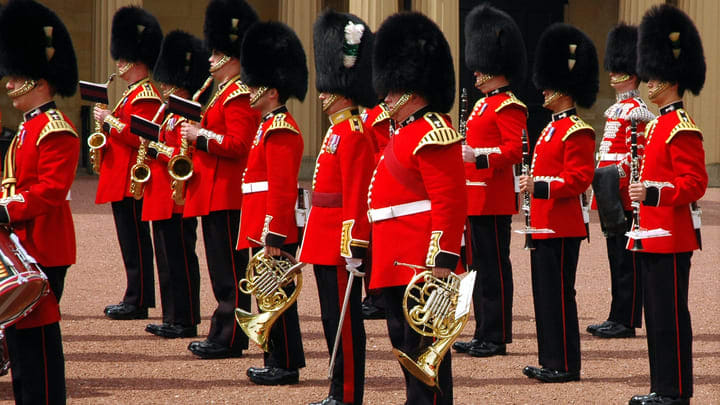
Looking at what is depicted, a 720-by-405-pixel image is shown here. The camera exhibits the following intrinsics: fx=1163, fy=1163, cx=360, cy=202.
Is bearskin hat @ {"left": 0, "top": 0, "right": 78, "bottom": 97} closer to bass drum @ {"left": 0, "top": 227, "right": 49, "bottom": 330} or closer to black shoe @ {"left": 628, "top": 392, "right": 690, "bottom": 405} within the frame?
bass drum @ {"left": 0, "top": 227, "right": 49, "bottom": 330}

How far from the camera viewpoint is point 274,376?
17.3ft

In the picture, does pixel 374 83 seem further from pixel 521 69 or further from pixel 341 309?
pixel 521 69

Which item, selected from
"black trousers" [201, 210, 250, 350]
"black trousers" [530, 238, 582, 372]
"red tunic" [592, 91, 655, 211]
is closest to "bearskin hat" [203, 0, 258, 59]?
"black trousers" [201, 210, 250, 350]

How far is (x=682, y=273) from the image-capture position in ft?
15.7

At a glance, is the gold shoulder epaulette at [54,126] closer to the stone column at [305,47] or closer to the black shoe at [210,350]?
the black shoe at [210,350]

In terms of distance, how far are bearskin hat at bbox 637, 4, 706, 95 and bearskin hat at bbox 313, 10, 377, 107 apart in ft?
3.93

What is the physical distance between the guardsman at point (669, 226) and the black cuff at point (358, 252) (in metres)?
1.12

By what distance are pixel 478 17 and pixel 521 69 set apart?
1.47 ft

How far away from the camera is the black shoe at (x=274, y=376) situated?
17.3 ft

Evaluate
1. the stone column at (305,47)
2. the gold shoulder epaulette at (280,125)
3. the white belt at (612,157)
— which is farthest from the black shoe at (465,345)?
the stone column at (305,47)

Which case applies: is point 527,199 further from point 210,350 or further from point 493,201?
point 210,350

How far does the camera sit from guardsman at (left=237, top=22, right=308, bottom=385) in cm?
502

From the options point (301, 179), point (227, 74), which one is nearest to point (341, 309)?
point (227, 74)

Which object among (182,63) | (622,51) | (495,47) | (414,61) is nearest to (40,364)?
(414,61)
